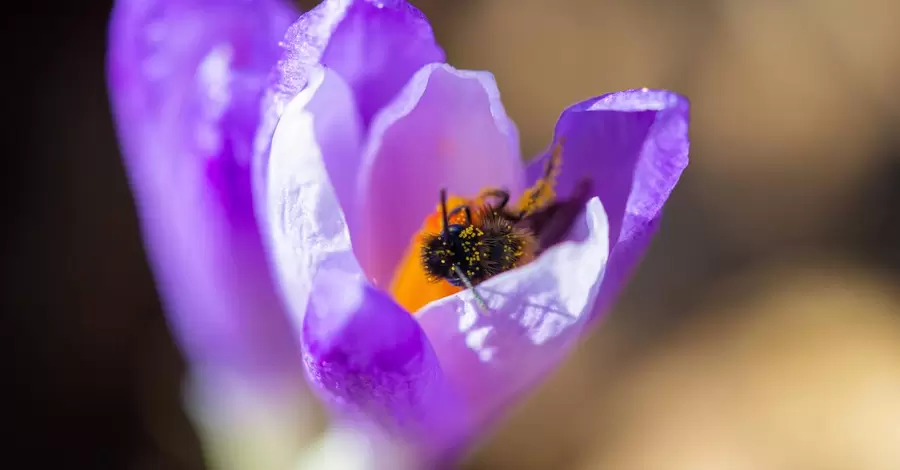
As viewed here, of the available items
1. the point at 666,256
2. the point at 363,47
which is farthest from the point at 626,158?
the point at 666,256

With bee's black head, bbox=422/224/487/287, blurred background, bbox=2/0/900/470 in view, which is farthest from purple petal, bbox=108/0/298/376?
blurred background, bbox=2/0/900/470

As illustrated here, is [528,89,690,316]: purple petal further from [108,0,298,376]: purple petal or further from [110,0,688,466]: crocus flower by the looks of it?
[108,0,298,376]: purple petal

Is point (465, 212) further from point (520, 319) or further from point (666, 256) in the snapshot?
point (666, 256)

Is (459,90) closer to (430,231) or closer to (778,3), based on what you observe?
(430,231)

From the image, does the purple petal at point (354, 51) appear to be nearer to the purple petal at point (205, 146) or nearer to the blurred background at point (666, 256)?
the purple petal at point (205, 146)

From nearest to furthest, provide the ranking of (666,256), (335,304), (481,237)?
(335,304), (481,237), (666,256)

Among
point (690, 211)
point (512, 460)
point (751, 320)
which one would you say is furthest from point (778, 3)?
point (512, 460)
